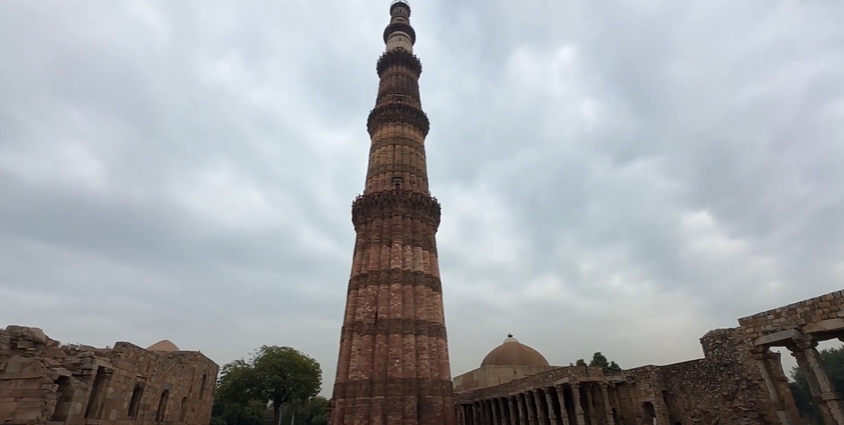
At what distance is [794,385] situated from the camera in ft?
135

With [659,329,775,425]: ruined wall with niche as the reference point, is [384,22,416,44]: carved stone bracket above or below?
above

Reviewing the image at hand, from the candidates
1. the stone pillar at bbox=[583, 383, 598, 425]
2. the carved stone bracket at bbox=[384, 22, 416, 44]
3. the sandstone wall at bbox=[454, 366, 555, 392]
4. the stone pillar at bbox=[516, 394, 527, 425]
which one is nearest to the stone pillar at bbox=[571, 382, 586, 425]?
the stone pillar at bbox=[583, 383, 598, 425]

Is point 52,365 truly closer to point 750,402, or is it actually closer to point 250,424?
point 750,402

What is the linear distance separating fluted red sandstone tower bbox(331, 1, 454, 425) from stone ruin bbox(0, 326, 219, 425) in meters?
7.39

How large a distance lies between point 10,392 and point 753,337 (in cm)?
1689

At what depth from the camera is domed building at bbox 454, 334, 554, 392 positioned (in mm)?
31719

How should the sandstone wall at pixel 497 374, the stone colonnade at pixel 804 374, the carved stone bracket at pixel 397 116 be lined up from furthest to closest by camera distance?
the sandstone wall at pixel 497 374, the carved stone bracket at pixel 397 116, the stone colonnade at pixel 804 374

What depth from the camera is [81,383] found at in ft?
33.1

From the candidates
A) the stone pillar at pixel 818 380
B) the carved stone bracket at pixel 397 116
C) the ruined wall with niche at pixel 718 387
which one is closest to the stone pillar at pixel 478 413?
the ruined wall with niche at pixel 718 387

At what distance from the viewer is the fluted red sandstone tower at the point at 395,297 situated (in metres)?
18.7

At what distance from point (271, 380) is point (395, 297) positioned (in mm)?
18740

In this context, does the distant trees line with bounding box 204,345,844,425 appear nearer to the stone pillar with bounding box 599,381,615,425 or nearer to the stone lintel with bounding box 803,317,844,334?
the stone pillar with bounding box 599,381,615,425

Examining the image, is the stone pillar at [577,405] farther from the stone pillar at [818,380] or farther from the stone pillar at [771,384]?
the stone pillar at [818,380]

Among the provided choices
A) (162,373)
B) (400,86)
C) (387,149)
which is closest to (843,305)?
(162,373)
